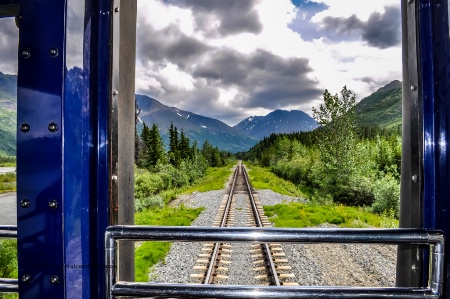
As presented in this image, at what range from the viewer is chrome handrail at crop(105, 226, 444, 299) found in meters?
1.16

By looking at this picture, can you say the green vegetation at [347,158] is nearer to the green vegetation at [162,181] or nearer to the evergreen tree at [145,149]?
the green vegetation at [162,181]

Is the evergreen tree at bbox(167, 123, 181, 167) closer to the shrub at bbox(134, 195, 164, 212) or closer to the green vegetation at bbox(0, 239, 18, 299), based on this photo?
the shrub at bbox(134, 195, 164, 212)

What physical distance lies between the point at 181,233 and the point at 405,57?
1.34 meters

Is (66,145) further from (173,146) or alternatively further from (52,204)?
(173,146)

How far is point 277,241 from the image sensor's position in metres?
1.21

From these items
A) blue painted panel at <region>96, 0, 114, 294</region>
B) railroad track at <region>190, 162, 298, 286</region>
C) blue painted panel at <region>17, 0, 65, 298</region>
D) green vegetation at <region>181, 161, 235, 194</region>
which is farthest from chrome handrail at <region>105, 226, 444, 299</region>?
green vegetation at <region>181, 161, 235, 194</region>

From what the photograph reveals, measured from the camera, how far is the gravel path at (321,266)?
5246 mm

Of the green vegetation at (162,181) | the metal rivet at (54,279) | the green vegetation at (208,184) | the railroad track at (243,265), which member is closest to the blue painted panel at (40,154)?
the metal rivet at (54,279)

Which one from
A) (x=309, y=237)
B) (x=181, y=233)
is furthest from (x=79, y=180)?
(x=309, y=237)

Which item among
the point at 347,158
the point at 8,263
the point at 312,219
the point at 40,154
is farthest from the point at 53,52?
the point at 347,158

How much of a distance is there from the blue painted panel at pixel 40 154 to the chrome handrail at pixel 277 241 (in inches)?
10.5

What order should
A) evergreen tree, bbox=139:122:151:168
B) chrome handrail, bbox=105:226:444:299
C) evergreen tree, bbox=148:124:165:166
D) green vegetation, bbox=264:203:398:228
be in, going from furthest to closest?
1. evergreen tree, bbox=148:124:165:166
2. evergreen tree, bbox=139:122:151:168
3. green vegetation, bbox=264:203:398:228
4. chrome handrail, bbox=105:226:444:299

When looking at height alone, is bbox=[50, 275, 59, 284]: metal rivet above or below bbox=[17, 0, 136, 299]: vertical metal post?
below

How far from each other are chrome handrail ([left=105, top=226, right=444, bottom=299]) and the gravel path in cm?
395
